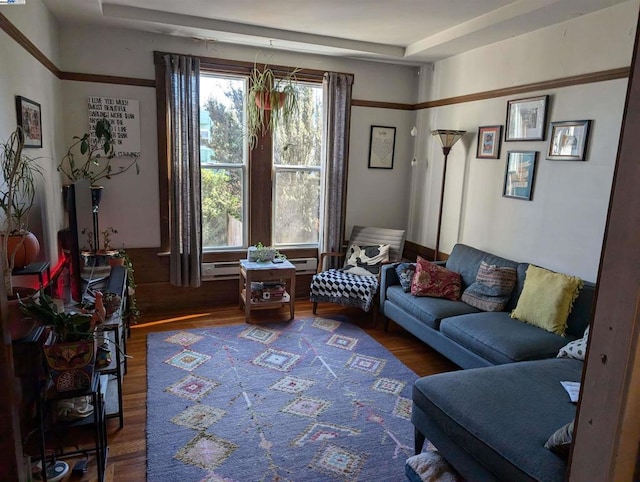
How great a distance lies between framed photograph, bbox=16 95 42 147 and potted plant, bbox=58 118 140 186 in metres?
0.84

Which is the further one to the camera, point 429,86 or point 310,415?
point 429,86

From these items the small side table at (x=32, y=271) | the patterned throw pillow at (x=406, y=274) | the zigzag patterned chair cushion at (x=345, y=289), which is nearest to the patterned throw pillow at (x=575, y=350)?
the patterned throw pillow at (x=406, y=274)

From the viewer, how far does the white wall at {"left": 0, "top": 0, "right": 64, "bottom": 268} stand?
2.31 m

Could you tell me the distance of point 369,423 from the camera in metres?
2.63

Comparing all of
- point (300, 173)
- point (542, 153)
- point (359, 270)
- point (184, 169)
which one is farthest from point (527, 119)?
point (184, 169)

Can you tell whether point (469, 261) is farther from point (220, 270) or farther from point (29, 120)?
point (29, 120)

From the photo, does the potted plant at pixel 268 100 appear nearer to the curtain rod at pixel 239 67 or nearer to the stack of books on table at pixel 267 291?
the curtain rod at pixel 239 67

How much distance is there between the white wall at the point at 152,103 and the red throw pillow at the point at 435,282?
143cm

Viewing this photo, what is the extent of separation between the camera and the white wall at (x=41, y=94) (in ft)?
7.57

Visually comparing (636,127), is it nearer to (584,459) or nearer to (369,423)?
(584,459)

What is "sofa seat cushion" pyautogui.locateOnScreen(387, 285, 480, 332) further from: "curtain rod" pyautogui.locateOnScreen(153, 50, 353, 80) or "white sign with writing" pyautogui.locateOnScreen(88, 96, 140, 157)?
"white sign with writing" pyautogui.locateOnScreen(88, 96, 140, 157)

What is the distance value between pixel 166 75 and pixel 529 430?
3.86 m

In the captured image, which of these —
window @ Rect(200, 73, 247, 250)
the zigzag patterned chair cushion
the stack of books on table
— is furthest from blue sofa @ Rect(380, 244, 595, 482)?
window @ Rect(200, 73, 247, 250)

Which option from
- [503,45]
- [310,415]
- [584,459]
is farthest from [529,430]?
[503,45]
